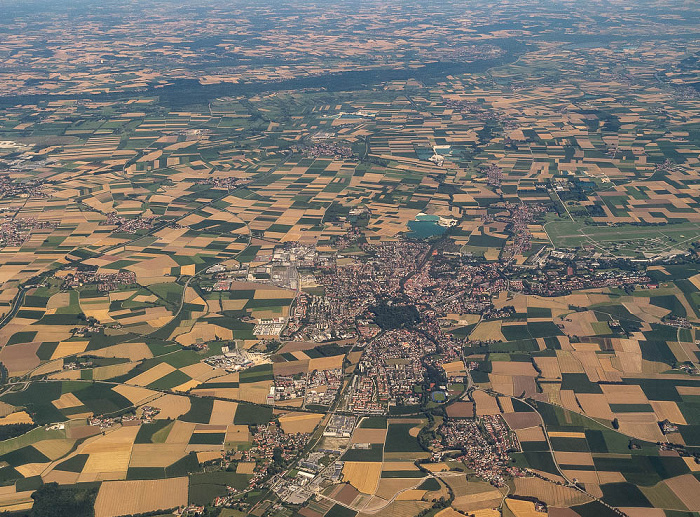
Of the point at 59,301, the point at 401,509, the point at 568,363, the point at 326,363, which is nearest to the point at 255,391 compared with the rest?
the point at 326,363

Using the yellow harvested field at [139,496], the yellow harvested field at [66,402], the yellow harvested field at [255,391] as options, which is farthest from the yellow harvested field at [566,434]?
the yellow harvested field at [66,402]

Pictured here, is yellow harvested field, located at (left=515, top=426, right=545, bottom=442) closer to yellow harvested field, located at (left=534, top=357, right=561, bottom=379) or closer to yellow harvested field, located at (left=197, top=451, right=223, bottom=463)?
yellow harvested field, located at (left=534, top=357, right=561, bottom=379)

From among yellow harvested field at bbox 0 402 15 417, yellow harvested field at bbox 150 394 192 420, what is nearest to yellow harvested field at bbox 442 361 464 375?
yellow harvested field at bbox 150 394 192 420

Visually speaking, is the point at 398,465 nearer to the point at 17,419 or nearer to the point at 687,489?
the point at 687,489

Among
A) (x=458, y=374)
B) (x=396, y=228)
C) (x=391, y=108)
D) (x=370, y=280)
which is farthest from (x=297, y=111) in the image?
(x=458, y=374)

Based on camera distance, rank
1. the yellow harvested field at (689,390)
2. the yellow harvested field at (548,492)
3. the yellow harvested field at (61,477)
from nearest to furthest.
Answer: the yellow harvested field at (548,492)
the yellow harvested field at (61,477)
the yellow harvested field at (689,390)

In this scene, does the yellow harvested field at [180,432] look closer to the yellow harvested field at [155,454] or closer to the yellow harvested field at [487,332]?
the yellow harvested field at [155,454]
